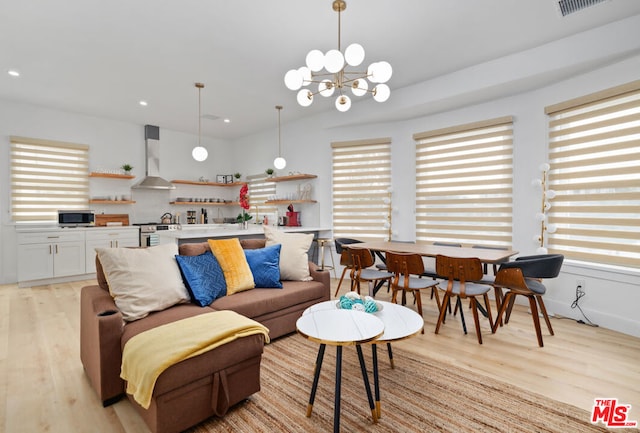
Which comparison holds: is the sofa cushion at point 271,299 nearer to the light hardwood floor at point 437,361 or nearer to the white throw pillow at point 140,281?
the white throw pillow at point 140,281

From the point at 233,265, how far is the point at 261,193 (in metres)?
4.49

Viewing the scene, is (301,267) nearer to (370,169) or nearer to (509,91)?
(370,169)

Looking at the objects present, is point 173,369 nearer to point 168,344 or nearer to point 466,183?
point 168,344

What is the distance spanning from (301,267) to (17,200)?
5.32 meters

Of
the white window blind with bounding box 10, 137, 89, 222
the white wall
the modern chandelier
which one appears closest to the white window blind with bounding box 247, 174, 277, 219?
the white wall

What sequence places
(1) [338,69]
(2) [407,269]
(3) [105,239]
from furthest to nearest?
(3) [105,239], (2) [407,269], (1) [338,69]

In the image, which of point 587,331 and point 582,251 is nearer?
point 587,331

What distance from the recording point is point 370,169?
5570 mm

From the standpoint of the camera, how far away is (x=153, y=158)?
263 inches

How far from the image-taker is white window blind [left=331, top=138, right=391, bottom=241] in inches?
215

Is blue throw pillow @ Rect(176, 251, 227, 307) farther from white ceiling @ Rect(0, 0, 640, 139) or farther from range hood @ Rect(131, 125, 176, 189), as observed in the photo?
range hood @ Rect(131, 125, 176, 189)

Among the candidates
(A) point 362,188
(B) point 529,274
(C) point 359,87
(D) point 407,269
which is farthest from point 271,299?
(A) point 362,188

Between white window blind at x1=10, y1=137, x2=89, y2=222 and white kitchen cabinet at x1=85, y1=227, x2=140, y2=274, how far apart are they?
0.77 m

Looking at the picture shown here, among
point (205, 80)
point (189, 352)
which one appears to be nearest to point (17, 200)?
point (205, 80)
